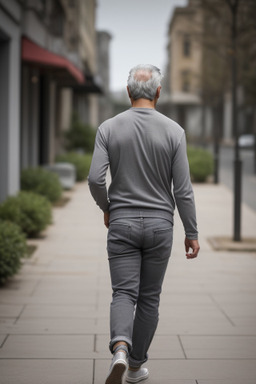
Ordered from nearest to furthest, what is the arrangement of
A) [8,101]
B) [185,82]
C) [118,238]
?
[118,238], [8,101], [185,82]

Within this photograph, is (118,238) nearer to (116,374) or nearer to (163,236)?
(163,236)

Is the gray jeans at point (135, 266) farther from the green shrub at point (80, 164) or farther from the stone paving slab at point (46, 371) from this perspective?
the green shrub at point (80, 164)

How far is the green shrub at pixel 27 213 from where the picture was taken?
32.0 ft

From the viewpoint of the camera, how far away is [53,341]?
16.6 ft

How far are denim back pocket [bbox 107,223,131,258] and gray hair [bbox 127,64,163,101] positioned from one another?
0.76m

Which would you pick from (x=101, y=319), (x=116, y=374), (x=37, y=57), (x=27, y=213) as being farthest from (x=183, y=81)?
(x=116, y=374)

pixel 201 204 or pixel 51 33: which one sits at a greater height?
pixel 51 33

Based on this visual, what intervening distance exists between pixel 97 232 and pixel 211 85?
40749 millimetres

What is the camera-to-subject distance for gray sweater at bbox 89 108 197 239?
3877 millimetres

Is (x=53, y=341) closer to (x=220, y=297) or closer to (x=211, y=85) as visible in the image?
(x=220, y=297)

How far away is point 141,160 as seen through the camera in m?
3.89

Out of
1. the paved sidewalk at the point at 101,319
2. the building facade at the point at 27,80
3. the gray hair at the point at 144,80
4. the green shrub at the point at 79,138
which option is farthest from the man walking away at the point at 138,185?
the green shrub at the point at 79,138

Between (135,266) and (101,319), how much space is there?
6.56 feet

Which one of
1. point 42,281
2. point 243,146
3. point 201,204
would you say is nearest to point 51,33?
point 201,204
